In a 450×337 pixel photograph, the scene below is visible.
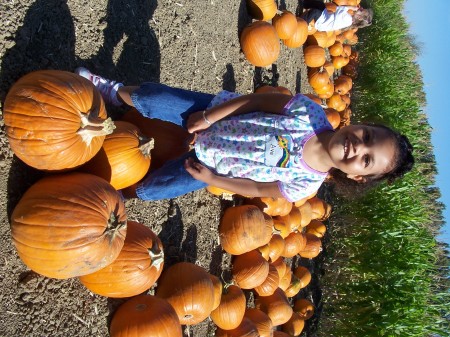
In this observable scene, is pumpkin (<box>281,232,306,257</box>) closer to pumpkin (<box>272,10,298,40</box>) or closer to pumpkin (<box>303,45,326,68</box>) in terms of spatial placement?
pumpkin (<box>272,10,298,40</box>)

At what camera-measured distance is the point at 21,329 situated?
2.46 metres

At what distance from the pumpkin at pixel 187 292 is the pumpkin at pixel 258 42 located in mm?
3195

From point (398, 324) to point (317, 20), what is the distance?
5523 mm

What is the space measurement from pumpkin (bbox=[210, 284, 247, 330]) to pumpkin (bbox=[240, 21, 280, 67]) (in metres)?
3.23

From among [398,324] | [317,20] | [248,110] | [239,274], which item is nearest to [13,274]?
[248,110]

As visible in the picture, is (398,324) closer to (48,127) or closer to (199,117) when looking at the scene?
(199,117)

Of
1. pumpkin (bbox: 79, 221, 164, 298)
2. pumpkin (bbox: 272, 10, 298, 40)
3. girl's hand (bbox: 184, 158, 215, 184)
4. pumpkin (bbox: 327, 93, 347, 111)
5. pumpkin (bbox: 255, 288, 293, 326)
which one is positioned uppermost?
pumpkin (bbox: 272, 10, 298, 40)

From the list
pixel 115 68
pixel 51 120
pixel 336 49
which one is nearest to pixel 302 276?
pixel 115 68

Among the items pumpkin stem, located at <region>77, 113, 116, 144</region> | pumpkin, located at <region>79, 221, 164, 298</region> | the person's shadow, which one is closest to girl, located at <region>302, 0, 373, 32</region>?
the person's shadow

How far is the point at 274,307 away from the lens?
Answer: 5184mm

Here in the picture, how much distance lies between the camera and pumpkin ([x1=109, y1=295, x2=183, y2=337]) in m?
2.88

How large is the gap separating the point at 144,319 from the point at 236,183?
124cm

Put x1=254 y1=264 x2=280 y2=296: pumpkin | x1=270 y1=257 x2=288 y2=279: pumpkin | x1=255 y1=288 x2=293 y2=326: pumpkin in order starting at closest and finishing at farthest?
x1=254 y1=264 x2=280 y2=296: pumpkin, x1=255 y1=288 x2=293 y2=326: pumpkin, x1=270 y1=257 x2=288 y2=279: pumpkin

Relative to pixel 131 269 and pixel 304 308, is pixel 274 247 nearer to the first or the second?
pixel 304 308
